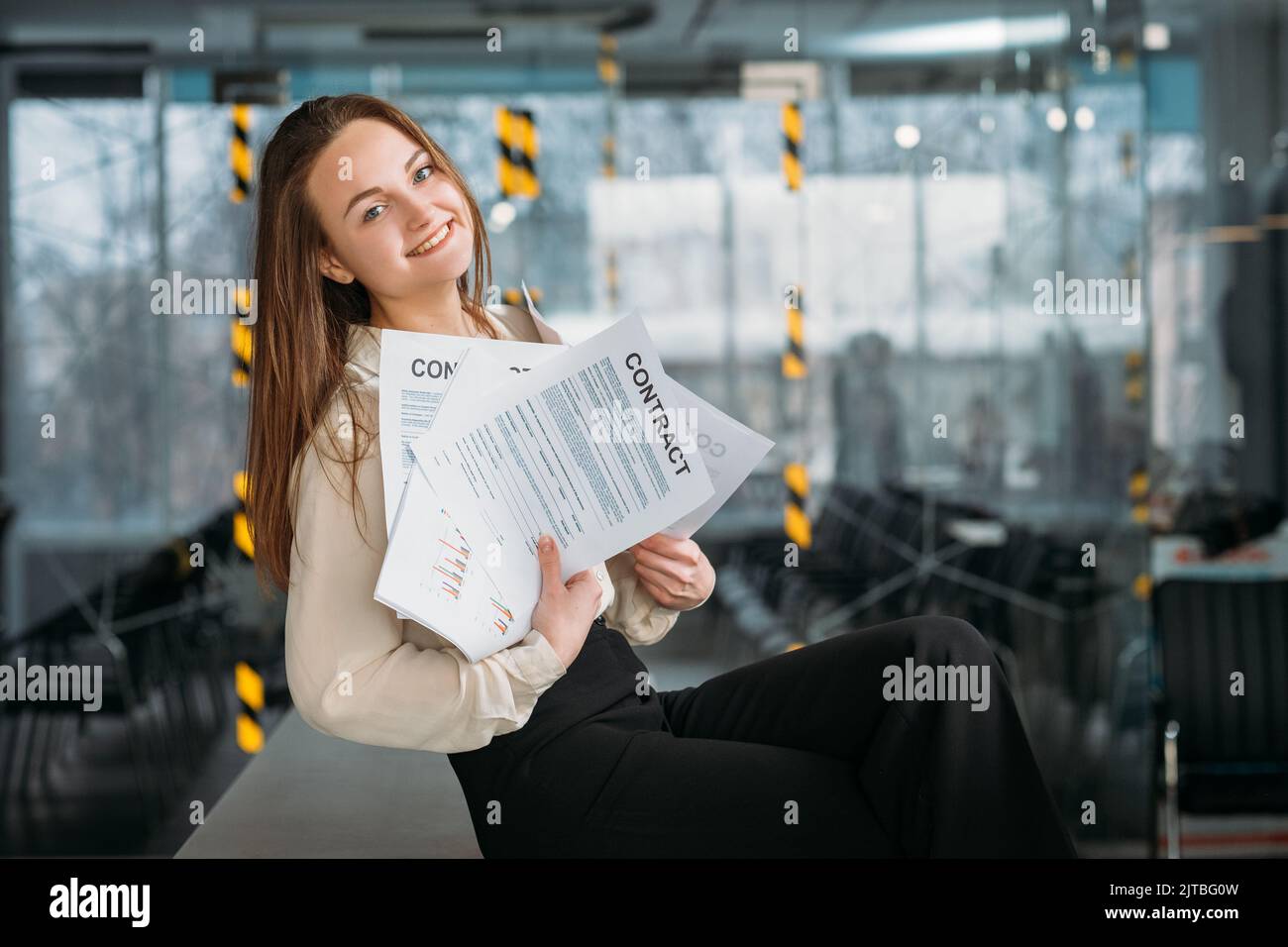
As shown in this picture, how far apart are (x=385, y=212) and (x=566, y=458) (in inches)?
12.3

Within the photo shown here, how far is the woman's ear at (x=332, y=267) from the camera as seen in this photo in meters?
1.34

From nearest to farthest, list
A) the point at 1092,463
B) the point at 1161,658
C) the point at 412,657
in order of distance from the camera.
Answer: the point at 412,657
the point at 1161,658
the point at 1092,463

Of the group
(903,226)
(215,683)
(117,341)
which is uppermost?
(903,226)

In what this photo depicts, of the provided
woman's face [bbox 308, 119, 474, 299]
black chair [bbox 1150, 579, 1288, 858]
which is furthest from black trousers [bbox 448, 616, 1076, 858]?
black chair [bbox 1150, 579, 1288, 858]

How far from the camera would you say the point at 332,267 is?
1.35 m

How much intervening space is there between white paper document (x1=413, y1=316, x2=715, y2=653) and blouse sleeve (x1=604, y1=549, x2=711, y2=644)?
20 centimetres

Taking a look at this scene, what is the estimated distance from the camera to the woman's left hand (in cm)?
143

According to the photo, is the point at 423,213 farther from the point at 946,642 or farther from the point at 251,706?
the point at 251,706

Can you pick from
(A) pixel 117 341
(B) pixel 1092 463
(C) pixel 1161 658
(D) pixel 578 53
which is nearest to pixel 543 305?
(D) pixel 578 53

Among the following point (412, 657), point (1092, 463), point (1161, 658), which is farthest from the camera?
point (1092, 463)

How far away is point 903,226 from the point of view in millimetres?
4934
